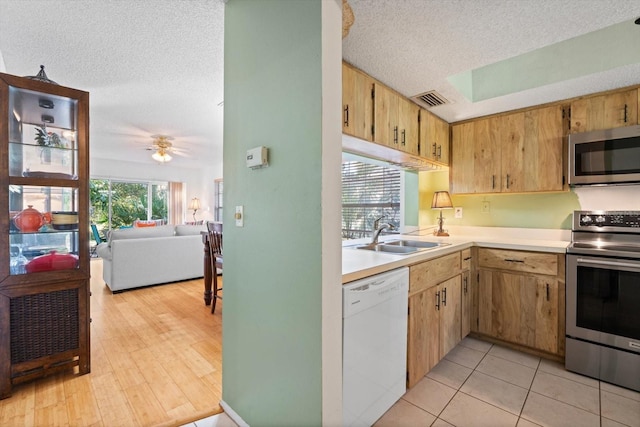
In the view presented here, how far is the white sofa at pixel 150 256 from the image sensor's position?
391cm

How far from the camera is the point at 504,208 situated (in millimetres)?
2930

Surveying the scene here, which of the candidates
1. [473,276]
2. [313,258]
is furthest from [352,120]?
→ [473,276]

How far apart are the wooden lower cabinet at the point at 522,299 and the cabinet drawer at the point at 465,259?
12cm

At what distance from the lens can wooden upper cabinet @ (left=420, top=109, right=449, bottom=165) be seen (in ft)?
8.57

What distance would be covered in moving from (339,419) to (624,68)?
2.73 metres

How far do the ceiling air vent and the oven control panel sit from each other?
1470 millimetres

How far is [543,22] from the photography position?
1.61 metres

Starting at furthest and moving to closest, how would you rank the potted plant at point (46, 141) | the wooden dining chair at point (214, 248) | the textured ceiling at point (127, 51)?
the wooden dining chair at point (214, 248)
the potted plant at point (46, 141)
the textured ceiling at point (127, 51)

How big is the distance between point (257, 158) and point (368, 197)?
2204 millimetres

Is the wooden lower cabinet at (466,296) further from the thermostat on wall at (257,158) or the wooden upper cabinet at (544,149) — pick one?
the thermostat on wall at (257,158)

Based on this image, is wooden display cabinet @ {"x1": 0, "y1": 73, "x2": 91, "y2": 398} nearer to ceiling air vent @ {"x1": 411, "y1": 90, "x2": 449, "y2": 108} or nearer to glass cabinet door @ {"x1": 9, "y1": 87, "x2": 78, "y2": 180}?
glass cabinet door @ {"x1": 9, "y1": 87, "x2": 78, "y2": 180}

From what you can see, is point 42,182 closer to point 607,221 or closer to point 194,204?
point 607,221

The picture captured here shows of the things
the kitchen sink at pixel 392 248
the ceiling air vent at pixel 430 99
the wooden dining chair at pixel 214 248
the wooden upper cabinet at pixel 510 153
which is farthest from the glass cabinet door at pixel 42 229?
the wooden upper cabinet at pixel 510 153

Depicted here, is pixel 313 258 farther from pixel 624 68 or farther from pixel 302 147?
pixel 624 68
